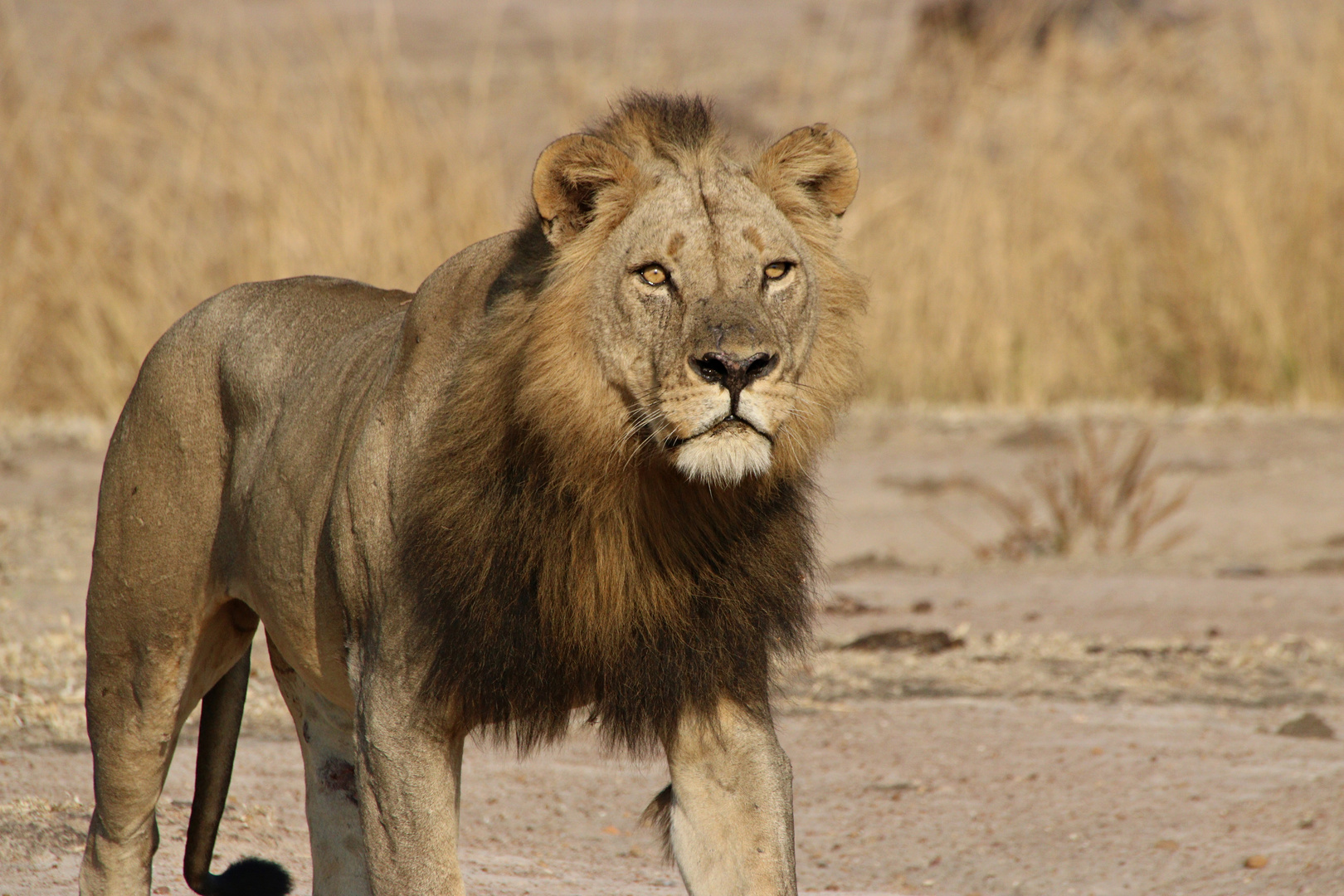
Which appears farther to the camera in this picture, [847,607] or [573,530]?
[847,607]

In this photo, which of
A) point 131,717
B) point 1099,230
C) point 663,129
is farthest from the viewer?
point 1099,230

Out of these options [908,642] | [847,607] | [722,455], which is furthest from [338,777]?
[847,607]

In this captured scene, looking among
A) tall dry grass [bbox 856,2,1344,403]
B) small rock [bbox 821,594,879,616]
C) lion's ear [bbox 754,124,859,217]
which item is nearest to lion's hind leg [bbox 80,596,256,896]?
lion's ear [bbox 754,124,859,217]

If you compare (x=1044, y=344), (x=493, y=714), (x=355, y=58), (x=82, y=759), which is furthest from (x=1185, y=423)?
(x=493, y=714)

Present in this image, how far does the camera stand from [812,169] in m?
3.17

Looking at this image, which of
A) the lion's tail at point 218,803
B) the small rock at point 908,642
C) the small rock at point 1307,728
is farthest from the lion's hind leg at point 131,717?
the small rock at point 1307,728

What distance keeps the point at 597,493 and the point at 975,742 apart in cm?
247

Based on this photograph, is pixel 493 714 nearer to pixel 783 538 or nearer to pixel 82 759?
pixel 783 538

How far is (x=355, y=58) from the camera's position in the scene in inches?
403

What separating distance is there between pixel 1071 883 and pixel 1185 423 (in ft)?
19.3

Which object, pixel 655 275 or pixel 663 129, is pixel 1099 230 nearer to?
pixel 663 129

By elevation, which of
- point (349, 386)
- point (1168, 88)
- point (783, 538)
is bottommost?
point (783, 538)

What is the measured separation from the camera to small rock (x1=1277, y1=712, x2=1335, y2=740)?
5059mm

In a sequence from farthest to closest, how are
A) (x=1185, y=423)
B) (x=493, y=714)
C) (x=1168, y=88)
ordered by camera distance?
1. (x=1168, y=88)
2. (x=1185, y=423)
3. (x=493, y=714)
